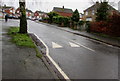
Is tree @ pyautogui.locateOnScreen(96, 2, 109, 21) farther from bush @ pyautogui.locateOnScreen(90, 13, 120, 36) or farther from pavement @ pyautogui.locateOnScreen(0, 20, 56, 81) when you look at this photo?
pavement @ pyautogui.locateOnScreen(0, 20, 56, 81)

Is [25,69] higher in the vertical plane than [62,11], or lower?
lower

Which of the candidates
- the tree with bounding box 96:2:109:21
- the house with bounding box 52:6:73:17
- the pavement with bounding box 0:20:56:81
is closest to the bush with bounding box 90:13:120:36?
the tree with bounding box 96:2:109:21

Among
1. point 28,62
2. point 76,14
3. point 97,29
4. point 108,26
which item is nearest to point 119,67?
point 28,62

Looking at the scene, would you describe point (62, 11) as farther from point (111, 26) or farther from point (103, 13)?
point (111, 26)

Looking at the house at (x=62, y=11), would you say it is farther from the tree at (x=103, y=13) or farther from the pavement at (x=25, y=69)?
the pavement at (x=25, y=69)

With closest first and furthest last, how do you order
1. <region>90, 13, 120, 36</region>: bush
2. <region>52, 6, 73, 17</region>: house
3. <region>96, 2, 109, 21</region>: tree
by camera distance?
1. <region>90, 13, 120, 36</region>: bush
2. <region>96, 2, 109, 21</region>: tree
3. <region>52, 6, 73, 17</region>: house

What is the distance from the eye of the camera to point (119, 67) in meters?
6.57

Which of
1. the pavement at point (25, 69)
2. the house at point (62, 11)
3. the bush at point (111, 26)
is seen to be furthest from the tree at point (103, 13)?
the house at point (62, 11)

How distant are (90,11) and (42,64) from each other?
60859 millimetres

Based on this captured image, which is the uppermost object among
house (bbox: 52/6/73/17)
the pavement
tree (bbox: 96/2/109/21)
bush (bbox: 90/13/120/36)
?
house (bbox: 52/6/73/17)

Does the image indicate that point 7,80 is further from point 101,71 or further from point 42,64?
point 101,71

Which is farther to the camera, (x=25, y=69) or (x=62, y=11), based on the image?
(x=62, y=11)

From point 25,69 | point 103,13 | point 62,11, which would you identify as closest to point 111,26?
point 103,13

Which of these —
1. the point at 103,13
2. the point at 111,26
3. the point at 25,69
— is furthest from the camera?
the point at 103,13
